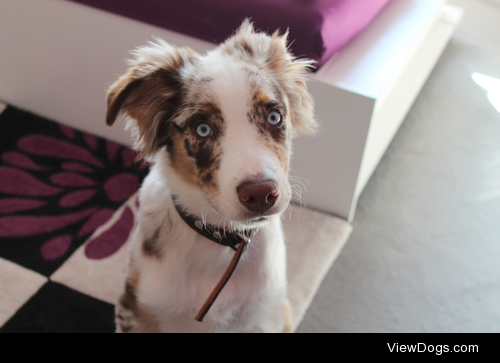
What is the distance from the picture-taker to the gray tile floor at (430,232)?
193 cm

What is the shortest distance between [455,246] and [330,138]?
851 millimetres

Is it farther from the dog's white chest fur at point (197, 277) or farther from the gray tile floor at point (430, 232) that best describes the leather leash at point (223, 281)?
the gray tile floor at point (430, 232)

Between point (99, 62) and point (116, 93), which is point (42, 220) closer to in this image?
point (99, 62)

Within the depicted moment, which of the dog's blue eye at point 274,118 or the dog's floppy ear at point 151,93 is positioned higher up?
the dog's blue eye at point 274,118

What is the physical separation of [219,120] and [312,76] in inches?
31.8

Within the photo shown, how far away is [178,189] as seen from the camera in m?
1.33

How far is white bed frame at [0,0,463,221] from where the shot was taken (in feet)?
6.25

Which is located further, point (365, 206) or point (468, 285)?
point (365, 206)

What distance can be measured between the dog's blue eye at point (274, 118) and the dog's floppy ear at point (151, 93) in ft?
0.84

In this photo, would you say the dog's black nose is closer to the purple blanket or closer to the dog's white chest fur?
the dog's white chest fur

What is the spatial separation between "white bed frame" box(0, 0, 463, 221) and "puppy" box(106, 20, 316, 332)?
0.48 m
